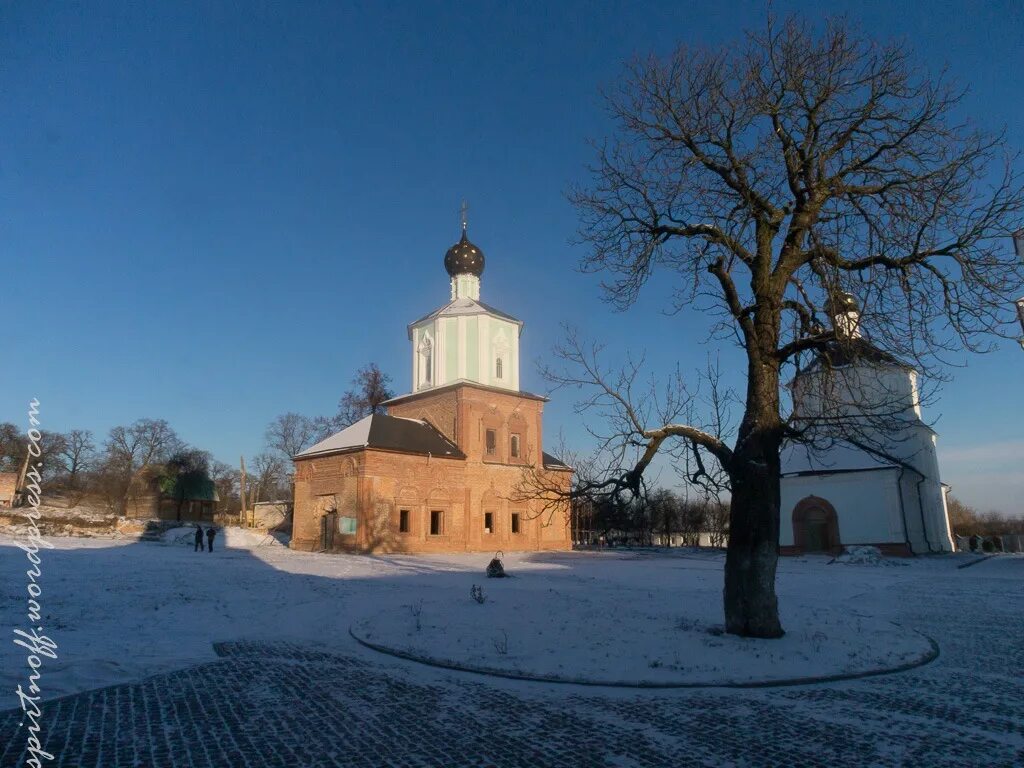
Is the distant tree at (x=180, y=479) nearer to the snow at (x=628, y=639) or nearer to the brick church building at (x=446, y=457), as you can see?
the brick church building at (x=446, y=457)

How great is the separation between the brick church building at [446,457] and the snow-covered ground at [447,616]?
920 cm

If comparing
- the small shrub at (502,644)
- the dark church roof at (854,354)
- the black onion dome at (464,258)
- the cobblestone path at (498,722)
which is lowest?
the cobblestone path at (498,722)

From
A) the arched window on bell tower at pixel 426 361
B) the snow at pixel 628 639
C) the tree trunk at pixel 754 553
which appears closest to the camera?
the snow at pixel 628 639

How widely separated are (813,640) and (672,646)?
79.0 inches

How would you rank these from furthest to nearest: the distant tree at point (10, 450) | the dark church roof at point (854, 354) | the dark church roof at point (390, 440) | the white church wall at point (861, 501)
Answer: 1. the distant tree at point (10, 450)
2. the dark church roof at point (390, 440)
3. the white church wall at point (861, 501)
4. the dark church roof at point (854, 354)

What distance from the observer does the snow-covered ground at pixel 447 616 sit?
794 centimetres

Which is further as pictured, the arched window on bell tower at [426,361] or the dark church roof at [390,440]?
the arched window on bell tower at [426,361]

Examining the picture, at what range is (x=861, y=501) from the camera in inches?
1206

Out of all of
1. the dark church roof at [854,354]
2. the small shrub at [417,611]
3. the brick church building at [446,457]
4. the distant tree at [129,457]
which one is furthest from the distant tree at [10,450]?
the dark church roof at [854,354]

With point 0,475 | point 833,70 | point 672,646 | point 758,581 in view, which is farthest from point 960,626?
point 0,475

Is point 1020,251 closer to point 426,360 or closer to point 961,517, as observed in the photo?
point 426,360

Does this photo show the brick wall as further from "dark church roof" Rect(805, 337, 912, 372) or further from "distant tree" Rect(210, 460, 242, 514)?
"distant tree" Rect(210, 460, 242, 514)

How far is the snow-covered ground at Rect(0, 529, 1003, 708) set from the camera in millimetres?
7938

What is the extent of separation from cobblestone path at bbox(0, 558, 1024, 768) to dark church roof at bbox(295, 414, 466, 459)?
22.9 m
